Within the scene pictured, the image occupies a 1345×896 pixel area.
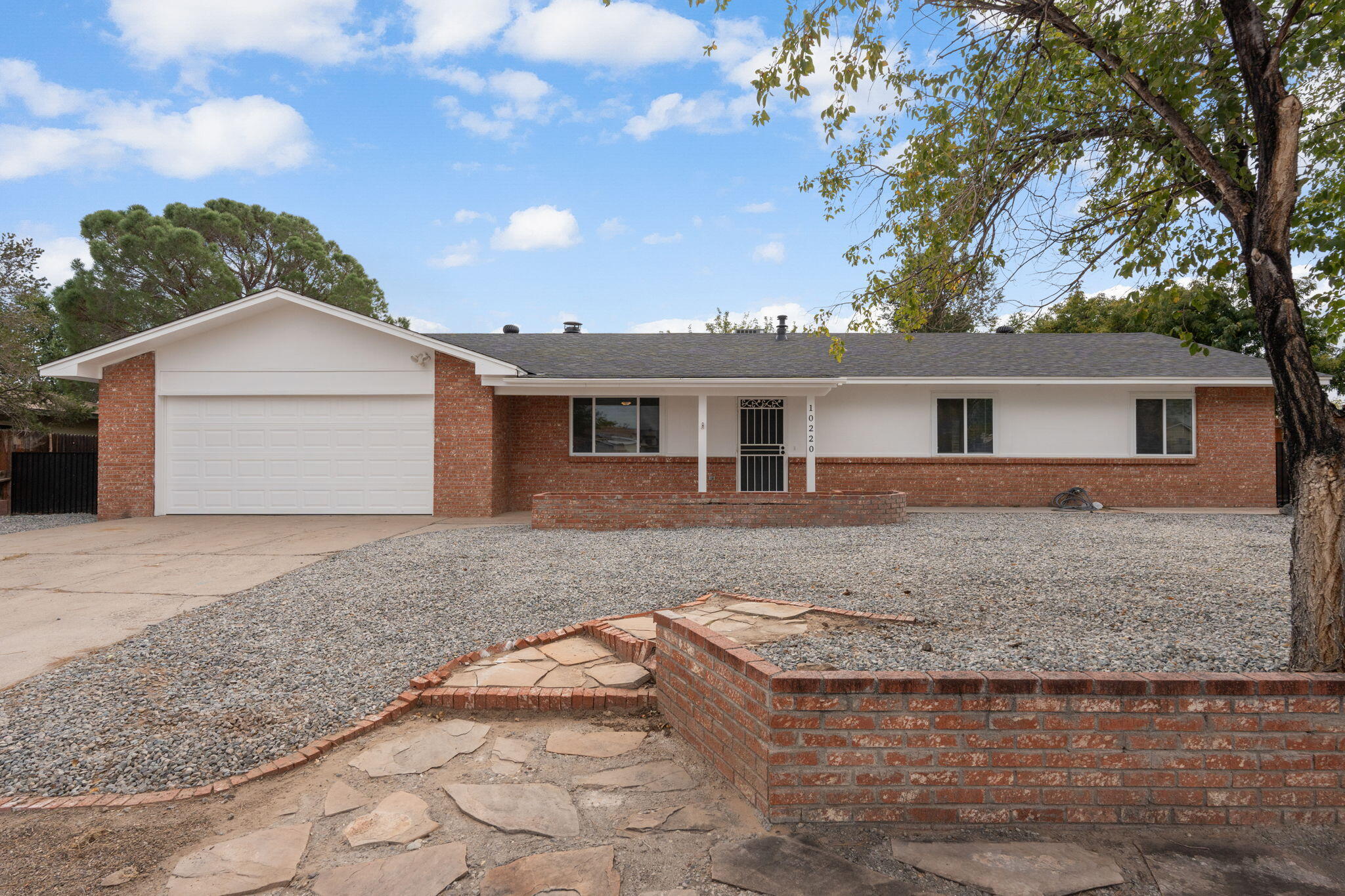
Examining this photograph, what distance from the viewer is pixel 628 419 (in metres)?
14.2

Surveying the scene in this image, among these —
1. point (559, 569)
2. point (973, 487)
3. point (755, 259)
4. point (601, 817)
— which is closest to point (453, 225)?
point (755, 259)

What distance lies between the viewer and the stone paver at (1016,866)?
2426 mm

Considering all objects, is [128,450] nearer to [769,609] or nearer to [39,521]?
[39,521]

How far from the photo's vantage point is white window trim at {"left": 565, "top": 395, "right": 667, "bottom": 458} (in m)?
14.1

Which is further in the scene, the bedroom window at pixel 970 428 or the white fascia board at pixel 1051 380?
the bedroom window at pixel 970 428

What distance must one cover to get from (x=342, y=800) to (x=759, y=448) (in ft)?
38.3

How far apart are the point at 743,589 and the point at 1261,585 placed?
172 inches

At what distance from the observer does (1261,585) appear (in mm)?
5930

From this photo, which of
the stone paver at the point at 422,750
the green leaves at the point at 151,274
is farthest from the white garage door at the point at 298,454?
the green leaves at the point at 151,274

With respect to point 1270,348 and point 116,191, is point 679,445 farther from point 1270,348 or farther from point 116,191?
point 116,191

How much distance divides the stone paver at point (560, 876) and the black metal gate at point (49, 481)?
15887 millimetres

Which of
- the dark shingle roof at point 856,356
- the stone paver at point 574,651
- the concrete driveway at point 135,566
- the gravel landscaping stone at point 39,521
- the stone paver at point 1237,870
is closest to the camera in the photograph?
the stone paver at point 1237,870

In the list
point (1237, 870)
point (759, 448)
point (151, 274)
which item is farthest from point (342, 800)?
point (151, 274)

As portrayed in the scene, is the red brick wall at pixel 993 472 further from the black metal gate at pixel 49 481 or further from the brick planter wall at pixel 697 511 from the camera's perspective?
the black metal gate at pixel 49 481
